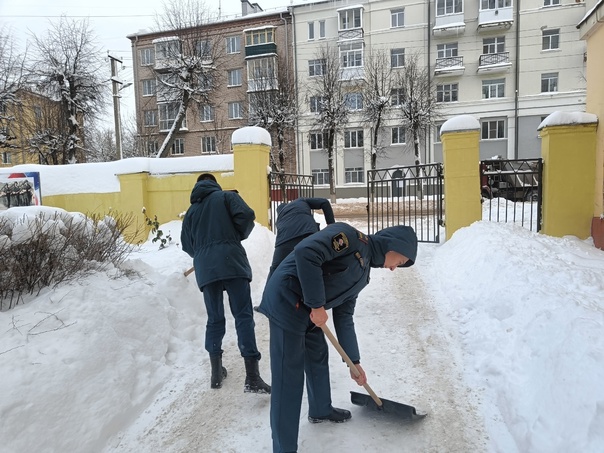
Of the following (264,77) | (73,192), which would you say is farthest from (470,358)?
(264,77)

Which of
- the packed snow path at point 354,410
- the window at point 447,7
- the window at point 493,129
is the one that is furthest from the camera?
the window at point 447,7

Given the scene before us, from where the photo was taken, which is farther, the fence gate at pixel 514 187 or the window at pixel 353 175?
the window at pixel 353 175

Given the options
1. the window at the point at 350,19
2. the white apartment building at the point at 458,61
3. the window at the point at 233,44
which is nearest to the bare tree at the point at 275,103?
the white apartment building at the point at 458,61

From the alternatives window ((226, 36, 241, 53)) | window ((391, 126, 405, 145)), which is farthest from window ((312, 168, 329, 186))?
window ((226, 36, 241, 53))

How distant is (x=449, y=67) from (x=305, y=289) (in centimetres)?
3030

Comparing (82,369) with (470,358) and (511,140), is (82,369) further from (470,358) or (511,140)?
(511,140)

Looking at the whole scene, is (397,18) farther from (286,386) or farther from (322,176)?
(286,386)

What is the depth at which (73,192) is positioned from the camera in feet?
32.4

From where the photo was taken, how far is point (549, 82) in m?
27.7

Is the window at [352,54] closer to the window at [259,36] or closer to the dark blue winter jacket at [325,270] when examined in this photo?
the window at [259,36]

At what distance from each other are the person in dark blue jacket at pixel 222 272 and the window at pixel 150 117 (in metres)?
33.2

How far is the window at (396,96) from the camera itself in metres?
25.5

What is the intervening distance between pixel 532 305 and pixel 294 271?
249cm

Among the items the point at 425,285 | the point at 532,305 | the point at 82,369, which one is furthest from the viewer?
the point at 425,285
